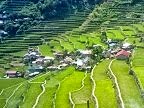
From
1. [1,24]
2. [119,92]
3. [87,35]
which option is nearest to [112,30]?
[87,35]

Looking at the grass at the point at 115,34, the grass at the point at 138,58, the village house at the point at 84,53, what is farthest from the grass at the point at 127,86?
the grass at the point at 115,34

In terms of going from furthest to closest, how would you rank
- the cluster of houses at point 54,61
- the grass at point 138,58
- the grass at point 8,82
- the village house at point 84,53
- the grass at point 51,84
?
the village house at point 84,53 → the cluster of houses at point 54,61 → the grass at point 8,82 → the grass at point 138,58 → the grass at point 51,84

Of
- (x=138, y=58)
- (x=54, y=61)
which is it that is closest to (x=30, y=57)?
(x=54, y=61)

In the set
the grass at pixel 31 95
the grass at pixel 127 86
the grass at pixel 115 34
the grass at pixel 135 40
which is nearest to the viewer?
the grass at pixel 127 86

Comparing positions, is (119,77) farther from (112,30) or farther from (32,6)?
(32,6)

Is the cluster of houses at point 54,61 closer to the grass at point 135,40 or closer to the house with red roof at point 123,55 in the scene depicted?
the house with red roof at point 123,55

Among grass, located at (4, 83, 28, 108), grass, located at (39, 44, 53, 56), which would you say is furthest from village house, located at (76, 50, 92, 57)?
grass, located at (4, 83, 28, 108)
